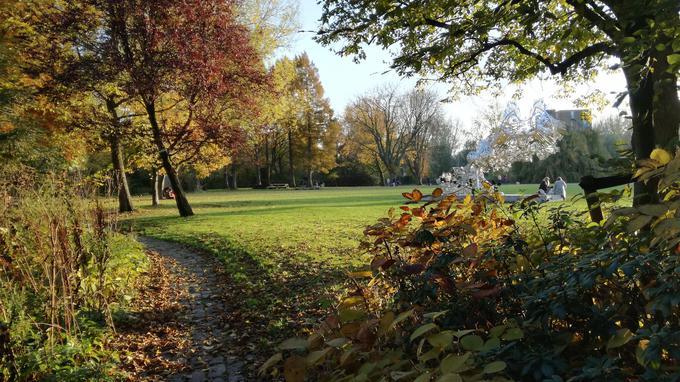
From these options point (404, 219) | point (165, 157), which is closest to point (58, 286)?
point (404, 219)

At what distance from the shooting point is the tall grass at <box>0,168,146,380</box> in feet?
11.3

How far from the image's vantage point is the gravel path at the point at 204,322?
4.00 m

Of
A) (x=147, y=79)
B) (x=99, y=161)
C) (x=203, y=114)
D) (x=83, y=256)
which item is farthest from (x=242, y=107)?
(x=99, y=161)

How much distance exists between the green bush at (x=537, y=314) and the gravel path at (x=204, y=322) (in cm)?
174

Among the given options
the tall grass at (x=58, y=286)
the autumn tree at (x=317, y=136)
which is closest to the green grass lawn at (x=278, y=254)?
the tall grass at (x=58, y=286)

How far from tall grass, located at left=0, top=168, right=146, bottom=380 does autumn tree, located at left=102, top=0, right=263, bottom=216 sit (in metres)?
7.39

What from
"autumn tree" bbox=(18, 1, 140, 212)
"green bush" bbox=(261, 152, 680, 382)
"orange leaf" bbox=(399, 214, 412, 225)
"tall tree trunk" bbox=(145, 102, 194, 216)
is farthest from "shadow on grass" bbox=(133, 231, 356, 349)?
"tall tree trunk" bbox=(145, 102, 194, 216)

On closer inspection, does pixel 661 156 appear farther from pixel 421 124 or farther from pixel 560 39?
pixel 421 124

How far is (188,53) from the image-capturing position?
1324 cm

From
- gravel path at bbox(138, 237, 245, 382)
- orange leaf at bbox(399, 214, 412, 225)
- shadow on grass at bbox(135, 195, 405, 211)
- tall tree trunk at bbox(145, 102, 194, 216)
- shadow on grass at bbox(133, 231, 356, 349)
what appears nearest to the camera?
orange leaf at bbox(399, 214, 412, 225)

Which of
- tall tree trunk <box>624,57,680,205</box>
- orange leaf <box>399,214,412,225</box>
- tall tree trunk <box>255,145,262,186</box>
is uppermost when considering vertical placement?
tall tree trunk <box>255,145,262,186</box>

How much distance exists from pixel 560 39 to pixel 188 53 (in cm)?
1113

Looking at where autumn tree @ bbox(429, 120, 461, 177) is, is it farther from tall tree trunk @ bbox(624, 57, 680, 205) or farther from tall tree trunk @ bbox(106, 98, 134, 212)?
tall tree trunk @ bbox(624, 57, 680, 205)

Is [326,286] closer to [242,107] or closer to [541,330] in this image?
[541,330]
